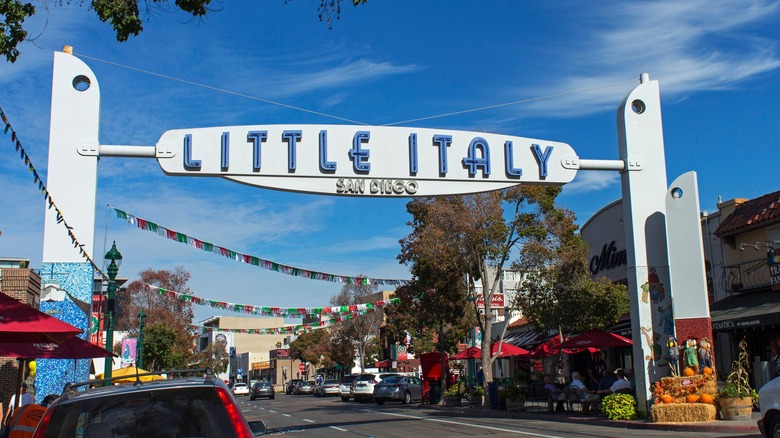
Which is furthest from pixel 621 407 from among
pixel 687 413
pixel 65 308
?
pixel 65 308

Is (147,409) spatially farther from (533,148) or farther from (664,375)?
(664,375)

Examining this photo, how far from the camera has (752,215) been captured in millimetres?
24875

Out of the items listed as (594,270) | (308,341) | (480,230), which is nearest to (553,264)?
(480,230)

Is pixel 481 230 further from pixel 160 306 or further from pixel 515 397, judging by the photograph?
pixel 160 306

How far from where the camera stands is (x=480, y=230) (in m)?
27.2

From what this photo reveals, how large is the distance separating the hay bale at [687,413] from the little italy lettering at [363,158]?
19.4 ft

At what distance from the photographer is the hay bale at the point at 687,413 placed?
57.4ft

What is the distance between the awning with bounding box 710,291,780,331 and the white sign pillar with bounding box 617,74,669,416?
473 centimetres

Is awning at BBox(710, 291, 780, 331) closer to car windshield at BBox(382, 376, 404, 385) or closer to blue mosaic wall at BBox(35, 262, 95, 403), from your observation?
blue mosaic wall at BBox(35, 262, 95, 403)

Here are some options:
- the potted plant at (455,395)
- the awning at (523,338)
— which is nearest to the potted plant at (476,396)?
the potted plant at (455,395)

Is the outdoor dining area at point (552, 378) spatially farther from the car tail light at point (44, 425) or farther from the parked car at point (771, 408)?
the car tail light at point (44, 425)

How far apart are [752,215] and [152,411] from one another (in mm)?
23841

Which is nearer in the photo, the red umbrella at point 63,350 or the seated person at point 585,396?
the red umbrella at point 63,350

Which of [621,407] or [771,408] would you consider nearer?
[771,408]
